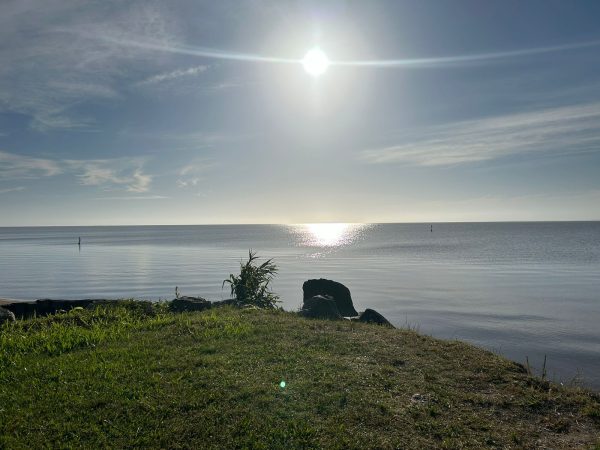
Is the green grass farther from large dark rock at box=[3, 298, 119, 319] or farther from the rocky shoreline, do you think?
large dark rock at box=[3, 298, 119, 319]

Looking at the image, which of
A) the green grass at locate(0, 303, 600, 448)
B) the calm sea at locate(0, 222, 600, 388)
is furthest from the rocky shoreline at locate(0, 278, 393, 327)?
the calm sea at locate(0, 222, 600, 388)

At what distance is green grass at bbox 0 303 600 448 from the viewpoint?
8.54 metres

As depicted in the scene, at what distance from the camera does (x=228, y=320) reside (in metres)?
17.4

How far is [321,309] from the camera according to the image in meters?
20.1

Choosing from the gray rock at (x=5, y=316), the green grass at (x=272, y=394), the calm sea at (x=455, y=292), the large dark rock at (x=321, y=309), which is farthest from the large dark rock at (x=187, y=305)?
the calm sea at (x=455, y=292)

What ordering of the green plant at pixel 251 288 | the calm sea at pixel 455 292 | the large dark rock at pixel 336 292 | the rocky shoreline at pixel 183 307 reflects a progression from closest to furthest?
the rocky shoreline at pixel 183 307, the calm sea at pixel 455 292, the green plant at pixel 251 288, the large dark rock at pixel 336 292

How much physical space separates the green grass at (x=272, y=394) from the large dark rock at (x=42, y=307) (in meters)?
5.52

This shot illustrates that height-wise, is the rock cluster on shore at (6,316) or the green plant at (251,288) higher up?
the green plant at (251,288)

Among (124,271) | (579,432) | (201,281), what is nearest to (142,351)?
(579,432)

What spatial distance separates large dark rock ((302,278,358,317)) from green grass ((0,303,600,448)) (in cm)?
903

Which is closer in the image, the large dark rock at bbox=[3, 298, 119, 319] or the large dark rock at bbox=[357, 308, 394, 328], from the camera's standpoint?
the large dark rock at bbox=[357, 308, 394, 328]

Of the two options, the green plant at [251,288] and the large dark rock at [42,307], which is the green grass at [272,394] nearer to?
the large dark rock at [42,307]

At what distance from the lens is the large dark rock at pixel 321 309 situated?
19.8 m

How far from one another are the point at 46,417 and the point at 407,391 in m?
7.57
